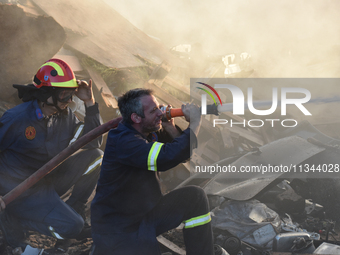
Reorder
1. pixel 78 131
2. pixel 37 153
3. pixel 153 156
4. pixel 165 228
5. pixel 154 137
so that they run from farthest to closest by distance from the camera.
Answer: pixel 78 131 → pixel 37 153 → pixel 154 137 → pixel 165 228 → pixel 153 156

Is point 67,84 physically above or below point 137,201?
above

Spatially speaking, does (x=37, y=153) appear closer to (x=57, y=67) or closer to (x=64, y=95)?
(x=64, y=95)

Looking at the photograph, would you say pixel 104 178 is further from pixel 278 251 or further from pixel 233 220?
pixel 278 251

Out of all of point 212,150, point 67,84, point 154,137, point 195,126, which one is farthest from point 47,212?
point 212,150

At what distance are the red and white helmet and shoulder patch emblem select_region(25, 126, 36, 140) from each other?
17.2 inches

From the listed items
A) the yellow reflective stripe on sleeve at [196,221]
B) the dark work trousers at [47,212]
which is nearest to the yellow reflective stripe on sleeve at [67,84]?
the dark work trousers at [47,212]

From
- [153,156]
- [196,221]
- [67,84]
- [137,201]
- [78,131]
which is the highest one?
[67,84]

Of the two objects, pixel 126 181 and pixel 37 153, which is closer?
pixel 126 181

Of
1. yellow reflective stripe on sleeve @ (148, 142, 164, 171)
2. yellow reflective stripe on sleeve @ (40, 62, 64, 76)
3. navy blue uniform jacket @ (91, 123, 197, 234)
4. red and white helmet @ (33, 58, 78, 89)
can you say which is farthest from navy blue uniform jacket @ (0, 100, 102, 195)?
yellow reflective stripe on sleeve @ (148, 142, 164, 171)

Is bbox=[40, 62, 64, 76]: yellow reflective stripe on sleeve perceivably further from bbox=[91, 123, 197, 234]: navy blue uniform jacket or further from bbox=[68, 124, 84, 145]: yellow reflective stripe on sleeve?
bbox=[91, 123, 197, 234]: navy blue uniform jacket

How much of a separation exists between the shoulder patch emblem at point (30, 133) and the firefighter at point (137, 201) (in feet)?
3.82

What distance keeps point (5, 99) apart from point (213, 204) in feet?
10.9

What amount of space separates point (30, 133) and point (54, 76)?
62 cm

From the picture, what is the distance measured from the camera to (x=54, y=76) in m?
2.93
